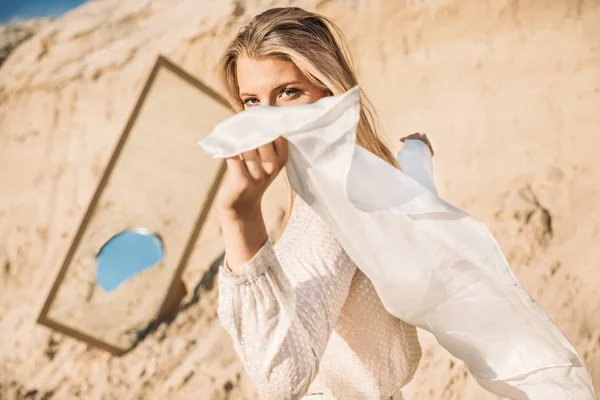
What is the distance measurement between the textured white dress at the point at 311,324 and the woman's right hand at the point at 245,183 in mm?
69

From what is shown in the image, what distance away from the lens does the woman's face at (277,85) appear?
1.10 metres

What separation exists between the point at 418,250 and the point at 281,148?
0.89 feet

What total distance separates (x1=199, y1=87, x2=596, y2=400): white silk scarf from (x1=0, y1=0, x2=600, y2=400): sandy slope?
1460mm

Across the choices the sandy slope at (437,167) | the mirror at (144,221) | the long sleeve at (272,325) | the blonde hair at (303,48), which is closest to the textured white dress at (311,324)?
the long sleeve at (272,325)

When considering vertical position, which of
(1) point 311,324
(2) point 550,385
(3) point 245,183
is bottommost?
(2) point 550,385

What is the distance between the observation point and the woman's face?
1097 millimetres

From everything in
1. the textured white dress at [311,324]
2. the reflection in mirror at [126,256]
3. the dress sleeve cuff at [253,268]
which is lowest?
the reflection in mirror at [126,256]

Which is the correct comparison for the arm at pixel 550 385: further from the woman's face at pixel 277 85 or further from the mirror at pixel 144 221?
the mirror at pixel 144 221

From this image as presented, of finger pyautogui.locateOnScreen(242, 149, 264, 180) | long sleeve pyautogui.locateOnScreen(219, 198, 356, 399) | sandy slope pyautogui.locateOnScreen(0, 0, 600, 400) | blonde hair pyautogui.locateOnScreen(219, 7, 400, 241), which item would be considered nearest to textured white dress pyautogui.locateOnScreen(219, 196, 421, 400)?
long sleeve pyautogui.locateOnScreen(219, 198, 356, 399)

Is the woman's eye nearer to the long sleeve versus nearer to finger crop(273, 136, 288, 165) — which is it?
finger crop(273, 136, 288, 165)

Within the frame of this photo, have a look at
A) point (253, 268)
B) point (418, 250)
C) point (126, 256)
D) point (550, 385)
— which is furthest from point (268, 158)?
point (126, 256)

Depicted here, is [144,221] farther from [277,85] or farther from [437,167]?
[277,85]

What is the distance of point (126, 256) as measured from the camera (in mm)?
4293

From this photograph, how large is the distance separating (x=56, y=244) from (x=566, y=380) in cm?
614
